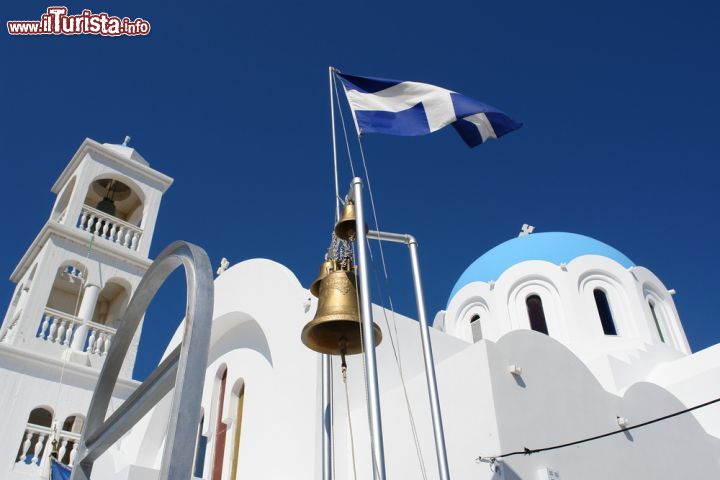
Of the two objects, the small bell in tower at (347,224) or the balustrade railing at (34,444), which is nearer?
the small bell in tower at (347,224)

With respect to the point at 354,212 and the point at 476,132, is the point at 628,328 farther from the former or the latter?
the point at 354,212

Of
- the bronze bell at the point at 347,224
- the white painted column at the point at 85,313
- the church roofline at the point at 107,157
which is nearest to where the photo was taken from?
the bronze bell at the point at 347,224

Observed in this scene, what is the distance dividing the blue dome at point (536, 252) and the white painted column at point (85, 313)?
8.40 metres

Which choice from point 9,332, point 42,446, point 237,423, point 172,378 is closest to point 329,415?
point 172,378

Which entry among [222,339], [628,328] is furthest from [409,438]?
[628,328]

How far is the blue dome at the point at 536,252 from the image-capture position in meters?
14.3

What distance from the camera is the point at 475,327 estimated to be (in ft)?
47.4

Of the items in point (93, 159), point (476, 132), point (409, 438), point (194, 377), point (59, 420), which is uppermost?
point (93, 159)

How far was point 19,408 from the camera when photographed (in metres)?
9.00

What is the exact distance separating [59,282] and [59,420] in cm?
310

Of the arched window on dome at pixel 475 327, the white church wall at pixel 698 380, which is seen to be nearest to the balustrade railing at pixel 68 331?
the arched window on dome at pixel 475 327

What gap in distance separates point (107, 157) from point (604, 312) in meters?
10.8

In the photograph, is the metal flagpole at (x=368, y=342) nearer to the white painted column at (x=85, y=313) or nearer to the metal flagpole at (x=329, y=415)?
the metal flagpole at (x=329, y=415)

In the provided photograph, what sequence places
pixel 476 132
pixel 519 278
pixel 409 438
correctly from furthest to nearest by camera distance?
pixel 519 278, pixel 409 438, pixel 476 132
